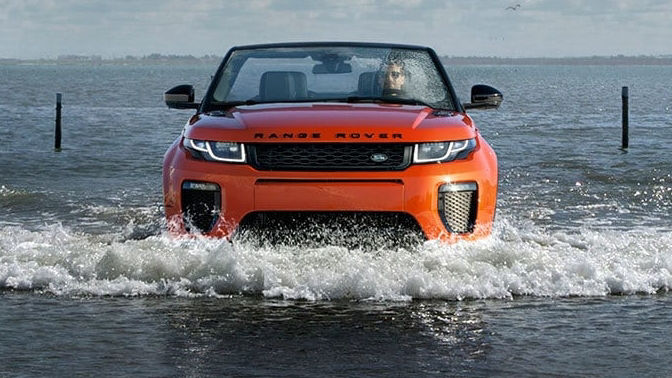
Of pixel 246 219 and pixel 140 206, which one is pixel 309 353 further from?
pixel 140 206

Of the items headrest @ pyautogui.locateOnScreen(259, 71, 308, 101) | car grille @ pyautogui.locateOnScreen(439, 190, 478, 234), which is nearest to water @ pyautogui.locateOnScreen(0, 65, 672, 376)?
car grille @ pyautogui.locateOnScreen(439, 190, 478, 234)

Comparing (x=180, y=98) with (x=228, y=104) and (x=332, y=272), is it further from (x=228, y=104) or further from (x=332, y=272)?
(x=332, y=272)

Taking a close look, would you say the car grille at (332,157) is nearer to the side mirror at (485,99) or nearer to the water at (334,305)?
the water at (334,305)

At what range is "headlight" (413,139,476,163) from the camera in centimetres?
691

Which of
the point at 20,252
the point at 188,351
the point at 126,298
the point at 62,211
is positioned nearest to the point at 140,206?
the point at 62,211

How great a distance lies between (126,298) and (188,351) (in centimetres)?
154

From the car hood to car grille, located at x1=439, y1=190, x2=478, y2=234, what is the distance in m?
0.32

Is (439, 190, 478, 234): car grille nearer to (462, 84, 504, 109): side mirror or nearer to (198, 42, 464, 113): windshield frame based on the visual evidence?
(198, 42, 464, 113): windshield frame

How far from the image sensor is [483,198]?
7117 millimetres

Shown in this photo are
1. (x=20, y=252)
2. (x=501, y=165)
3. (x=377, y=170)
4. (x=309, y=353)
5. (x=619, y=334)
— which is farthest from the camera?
(x=501, y=165)

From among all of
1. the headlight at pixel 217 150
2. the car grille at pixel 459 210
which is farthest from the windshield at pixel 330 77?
the car grille at pixel 459 210

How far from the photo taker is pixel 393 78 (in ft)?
27.4

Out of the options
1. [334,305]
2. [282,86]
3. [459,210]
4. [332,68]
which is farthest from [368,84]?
[334,305]

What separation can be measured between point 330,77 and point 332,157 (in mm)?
1729
